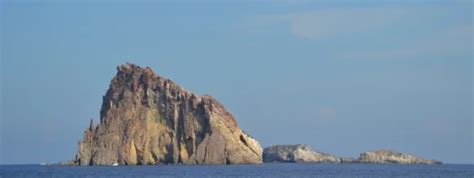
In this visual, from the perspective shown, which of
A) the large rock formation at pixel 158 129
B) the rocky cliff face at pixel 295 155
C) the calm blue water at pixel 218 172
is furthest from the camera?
the rocky cliff face at pixel 295 155

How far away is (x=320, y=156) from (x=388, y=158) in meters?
15.3

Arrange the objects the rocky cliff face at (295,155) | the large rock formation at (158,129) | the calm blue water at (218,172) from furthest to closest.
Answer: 1. the rocky cliff face at (295,155)
2. the large rock formation at (158,129)
3. the calm blue water at (218,172)

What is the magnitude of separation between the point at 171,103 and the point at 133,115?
5.74 metres

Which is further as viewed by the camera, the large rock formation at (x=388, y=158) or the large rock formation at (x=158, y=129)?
the large rock formation at (x=388, y=158)

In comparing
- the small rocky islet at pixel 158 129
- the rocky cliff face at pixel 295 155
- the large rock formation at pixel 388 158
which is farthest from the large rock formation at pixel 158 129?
the large rock formation at pixel 388 158

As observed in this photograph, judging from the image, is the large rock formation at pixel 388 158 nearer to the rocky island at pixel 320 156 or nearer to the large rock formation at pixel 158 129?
the rocky island at pixel 320 156

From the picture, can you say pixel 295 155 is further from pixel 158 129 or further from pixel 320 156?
pixel 158 129

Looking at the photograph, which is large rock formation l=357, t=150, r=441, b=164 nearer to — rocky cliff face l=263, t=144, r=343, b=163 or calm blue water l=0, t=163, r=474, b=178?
rocky cliff face l=263, t=144, r=343, b=163

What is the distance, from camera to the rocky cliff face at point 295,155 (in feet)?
579

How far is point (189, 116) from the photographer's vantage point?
5423 inches

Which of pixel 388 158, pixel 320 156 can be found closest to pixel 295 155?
pixel 320 156

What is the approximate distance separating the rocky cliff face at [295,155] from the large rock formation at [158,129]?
3651cm

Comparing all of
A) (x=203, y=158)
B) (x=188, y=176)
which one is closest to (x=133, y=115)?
(x=203, y=158)

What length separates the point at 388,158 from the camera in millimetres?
186625
